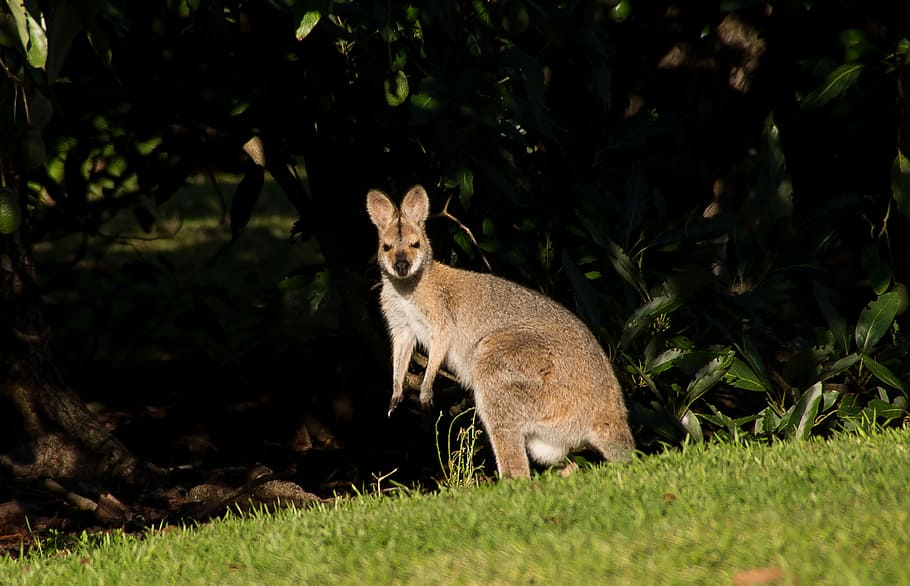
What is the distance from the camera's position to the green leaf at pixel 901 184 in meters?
6.54

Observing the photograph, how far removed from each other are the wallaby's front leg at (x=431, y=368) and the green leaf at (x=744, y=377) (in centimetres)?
168

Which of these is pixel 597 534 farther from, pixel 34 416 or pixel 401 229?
pixel 34 416

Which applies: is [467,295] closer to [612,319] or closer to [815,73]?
[612,319]

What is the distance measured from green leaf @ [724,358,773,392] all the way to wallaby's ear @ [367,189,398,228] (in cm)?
219

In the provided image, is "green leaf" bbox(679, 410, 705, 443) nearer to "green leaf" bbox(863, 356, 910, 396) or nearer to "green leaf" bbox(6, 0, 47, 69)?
"green leaf" bbox(863, 356, 910, 396)

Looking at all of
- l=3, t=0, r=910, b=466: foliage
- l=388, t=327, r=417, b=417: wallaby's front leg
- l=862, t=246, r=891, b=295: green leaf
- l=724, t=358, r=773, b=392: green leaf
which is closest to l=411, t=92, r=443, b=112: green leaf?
l=3, t=0, r=910, b=466: foliage

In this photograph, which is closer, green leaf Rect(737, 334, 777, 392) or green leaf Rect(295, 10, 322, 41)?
green leaf Rect(295, 10, 322, 41)

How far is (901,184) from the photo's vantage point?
657cm

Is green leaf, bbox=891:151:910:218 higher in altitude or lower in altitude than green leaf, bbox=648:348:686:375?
higher

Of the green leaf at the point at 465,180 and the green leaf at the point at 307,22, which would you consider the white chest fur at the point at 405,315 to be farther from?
the green leaf at the point at 307,22

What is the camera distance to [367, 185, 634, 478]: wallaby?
6375 mm

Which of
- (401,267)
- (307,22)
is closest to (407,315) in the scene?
(401,267)

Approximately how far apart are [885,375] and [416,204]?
287cm

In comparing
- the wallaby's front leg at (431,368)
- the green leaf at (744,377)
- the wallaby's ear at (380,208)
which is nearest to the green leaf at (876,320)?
the green leaf at (744,377)
